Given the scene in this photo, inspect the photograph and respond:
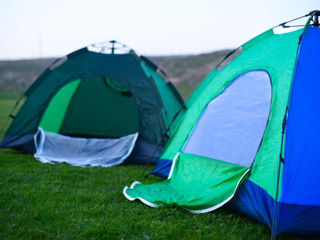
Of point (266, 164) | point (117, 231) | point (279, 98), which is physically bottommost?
point (117, 231)

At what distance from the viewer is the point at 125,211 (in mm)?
3402

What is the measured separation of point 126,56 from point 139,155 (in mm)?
1953

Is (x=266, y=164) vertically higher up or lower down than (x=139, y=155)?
higher up

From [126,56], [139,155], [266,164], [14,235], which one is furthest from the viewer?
[126,56]

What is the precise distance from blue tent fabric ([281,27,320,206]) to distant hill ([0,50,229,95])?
120 feet

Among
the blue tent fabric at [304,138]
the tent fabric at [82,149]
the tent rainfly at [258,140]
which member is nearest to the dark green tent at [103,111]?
the tent fabric at [82,149]

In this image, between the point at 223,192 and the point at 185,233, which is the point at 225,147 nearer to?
the point at 223,192

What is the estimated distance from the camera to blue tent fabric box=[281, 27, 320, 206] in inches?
109

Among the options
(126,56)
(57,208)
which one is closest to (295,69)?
(57,208)

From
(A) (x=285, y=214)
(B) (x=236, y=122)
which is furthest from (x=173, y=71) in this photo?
(A) (x=285, y=214)

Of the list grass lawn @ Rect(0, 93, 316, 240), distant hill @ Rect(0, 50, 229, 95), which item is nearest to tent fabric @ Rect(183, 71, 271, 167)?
grass lawn @ Rect(0, 93, 316, 240)

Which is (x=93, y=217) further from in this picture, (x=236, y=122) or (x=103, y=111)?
(x=103, y=111)

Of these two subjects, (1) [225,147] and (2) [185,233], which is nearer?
(2) [185,233]

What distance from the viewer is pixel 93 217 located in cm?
321
